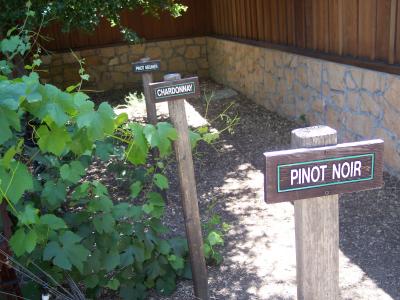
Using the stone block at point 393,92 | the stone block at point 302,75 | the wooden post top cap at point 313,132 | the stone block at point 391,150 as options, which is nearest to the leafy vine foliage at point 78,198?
the wooden post top cap at point 313,132

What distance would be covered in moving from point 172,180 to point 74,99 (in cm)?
320

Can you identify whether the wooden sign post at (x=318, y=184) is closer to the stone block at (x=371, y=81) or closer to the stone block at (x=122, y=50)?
the stone block at (x=371, y=81)

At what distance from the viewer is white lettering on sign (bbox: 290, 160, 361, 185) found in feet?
4.47

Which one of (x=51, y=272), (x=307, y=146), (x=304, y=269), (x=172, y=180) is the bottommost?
(x=172, y=180)

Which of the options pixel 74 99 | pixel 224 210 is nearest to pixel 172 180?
pixel 224 210

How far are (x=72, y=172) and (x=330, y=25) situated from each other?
4044mm

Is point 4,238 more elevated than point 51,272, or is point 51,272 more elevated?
point 4,238

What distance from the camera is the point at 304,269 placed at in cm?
146

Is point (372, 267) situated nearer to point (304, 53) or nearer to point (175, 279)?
point (175, 279)

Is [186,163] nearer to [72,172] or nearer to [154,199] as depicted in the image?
[154,199]

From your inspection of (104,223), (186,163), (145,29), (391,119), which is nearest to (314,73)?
(391,119)

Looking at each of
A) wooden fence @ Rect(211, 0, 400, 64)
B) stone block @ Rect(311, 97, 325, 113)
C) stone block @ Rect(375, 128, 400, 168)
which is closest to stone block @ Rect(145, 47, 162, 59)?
wooden fence @ Rect(211, 0, 400, 64)

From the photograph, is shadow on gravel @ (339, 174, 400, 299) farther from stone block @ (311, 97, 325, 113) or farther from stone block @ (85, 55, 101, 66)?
stone block @ (85, 55, 101, 66)

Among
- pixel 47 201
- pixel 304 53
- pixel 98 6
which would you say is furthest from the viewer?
pixel 304 53
